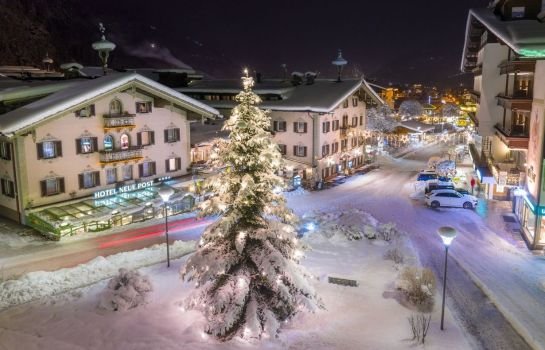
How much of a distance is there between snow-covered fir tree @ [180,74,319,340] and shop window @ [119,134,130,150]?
1713 centimetres

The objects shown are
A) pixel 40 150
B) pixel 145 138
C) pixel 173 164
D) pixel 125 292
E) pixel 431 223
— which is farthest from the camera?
pixel 173 164

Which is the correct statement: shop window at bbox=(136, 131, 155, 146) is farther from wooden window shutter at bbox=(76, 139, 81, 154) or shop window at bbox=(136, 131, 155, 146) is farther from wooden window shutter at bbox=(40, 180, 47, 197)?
wooden window shutter at bbox=(40, 180, 47, 197)

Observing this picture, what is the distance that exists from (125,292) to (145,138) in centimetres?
1715

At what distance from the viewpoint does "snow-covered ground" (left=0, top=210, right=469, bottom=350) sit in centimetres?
1567

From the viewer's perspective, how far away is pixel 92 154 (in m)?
30.4

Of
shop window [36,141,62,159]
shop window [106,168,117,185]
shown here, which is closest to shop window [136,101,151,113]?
shop window [106,168,117,185]

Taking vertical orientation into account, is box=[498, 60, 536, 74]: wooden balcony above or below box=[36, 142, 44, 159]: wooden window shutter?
above

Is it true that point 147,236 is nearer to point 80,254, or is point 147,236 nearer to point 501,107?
point 80,254

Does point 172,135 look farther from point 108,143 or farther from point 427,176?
point 427,176

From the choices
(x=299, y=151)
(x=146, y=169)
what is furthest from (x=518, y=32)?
(x=146, y=169)

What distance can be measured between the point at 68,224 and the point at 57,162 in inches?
160

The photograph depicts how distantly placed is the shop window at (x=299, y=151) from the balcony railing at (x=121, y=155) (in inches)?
628

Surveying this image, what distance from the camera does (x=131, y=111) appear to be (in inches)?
1266

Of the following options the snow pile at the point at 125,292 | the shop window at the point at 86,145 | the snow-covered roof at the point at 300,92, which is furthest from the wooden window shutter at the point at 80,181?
the snow-covered roof at the point at 300,92
